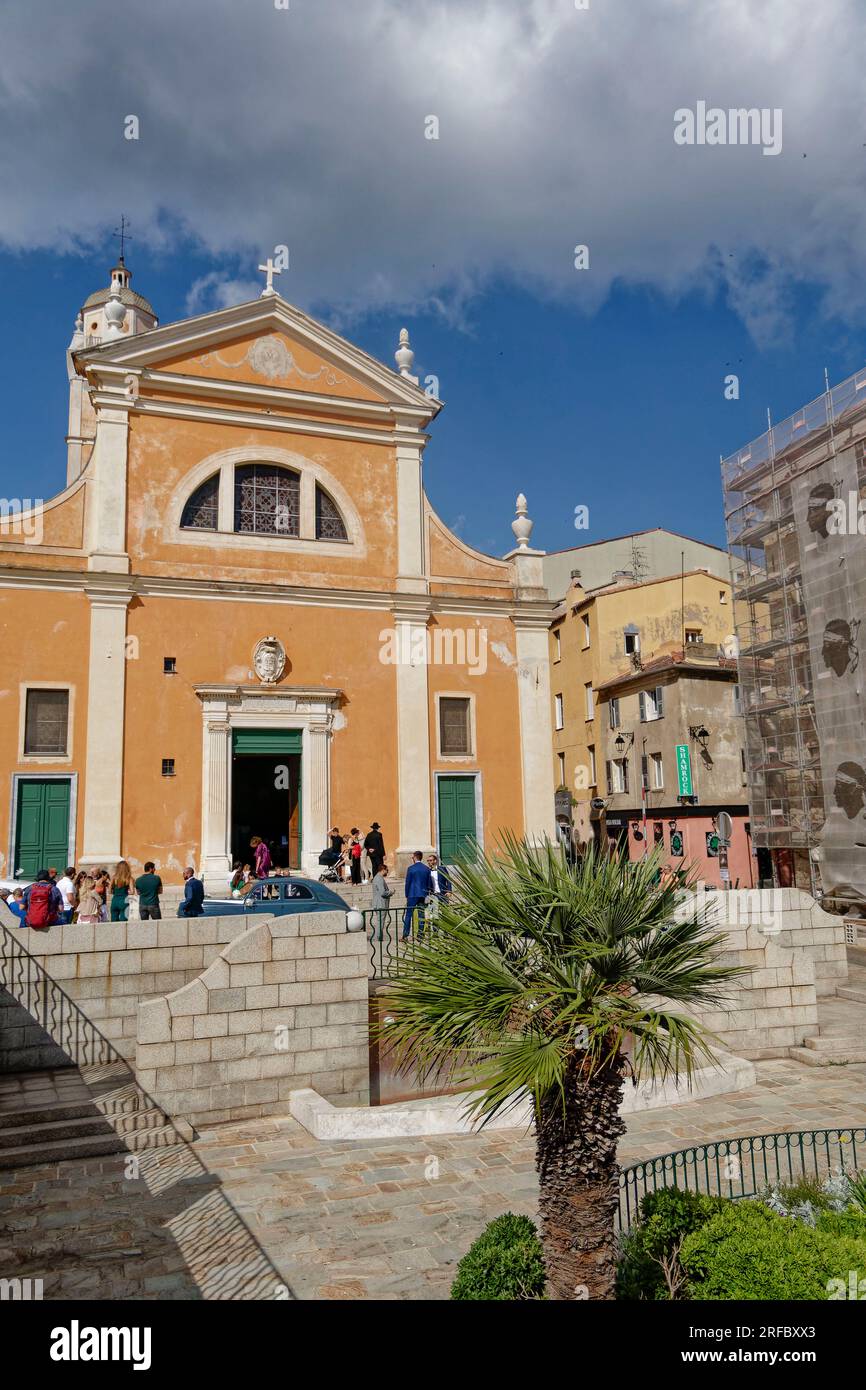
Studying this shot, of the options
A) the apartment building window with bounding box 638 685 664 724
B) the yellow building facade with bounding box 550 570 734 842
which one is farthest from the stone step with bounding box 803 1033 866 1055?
the yellow building facade with bounding box 550 570 734 842

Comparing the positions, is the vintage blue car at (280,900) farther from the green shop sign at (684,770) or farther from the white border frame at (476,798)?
the green shop sign at (684,770)

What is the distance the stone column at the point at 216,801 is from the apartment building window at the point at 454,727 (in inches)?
216

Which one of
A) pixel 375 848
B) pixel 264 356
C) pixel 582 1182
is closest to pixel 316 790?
pixel 375 848

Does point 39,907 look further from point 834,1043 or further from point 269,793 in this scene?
point 269,793

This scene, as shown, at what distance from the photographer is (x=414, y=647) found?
79.4 feet

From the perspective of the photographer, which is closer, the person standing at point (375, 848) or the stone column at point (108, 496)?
the person standing at point (375, 848)

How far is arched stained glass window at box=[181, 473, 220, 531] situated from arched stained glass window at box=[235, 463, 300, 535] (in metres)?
0.51

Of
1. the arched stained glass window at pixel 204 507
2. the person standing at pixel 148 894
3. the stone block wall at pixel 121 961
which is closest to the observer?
the stone block wall at pixel 121 961

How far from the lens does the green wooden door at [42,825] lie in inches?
782

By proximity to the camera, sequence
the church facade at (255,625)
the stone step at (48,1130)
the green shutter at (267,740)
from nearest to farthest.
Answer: the stone step at (48,1130)
the church facade at (255,625)
the green shutter at (267,740)

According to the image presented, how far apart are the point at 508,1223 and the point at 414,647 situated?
722 inches

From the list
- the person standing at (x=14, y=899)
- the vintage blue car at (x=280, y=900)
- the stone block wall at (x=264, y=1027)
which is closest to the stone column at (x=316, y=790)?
the vintage blue car at (x=280, y=900)

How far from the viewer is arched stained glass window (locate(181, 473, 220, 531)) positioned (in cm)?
2269
